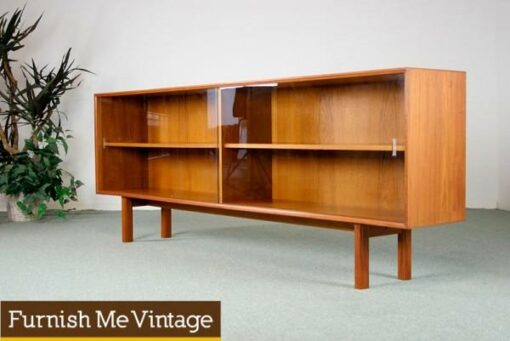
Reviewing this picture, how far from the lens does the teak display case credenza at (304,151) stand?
3410 millimetres

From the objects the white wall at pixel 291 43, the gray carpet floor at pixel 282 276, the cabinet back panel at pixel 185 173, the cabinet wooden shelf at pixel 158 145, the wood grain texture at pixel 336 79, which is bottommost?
the gray carpet floor at pixel 282 276

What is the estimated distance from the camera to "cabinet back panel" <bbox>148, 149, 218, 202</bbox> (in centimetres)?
444

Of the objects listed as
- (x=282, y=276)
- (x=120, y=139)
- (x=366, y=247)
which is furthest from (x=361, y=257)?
(x=120, y=139)

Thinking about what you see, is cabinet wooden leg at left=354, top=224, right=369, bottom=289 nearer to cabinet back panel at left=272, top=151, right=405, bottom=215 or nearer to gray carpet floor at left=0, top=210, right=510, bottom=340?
gray carpet floor at left=0, top=210, right=510, bottom=340

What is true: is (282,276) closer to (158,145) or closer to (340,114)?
(340,114)

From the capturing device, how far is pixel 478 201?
22.8 feet

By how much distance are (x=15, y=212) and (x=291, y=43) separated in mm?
2993

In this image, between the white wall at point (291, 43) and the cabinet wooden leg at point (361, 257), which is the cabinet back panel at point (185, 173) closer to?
the cabinet wooden leg at point (361, 257)

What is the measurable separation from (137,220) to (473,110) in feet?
11.1

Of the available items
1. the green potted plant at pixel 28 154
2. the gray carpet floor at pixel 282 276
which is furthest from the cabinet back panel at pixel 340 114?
the green potted plant at pixel 28 154

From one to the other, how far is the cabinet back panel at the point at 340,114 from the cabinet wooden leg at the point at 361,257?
485mm

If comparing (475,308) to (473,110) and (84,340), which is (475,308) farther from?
(473,110)

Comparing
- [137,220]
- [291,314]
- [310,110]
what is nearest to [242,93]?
[310,110]

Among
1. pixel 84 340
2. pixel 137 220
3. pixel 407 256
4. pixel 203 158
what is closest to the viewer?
pixel 84 340
